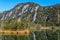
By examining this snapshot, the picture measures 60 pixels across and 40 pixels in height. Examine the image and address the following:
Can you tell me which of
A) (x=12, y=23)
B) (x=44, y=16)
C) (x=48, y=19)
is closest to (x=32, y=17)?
(x=44, y=16)

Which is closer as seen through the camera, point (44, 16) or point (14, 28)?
point (14, 28)

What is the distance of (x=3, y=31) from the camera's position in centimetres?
5062

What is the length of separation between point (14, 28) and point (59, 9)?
102378mm

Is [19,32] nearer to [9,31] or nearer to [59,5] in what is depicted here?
[9,31]

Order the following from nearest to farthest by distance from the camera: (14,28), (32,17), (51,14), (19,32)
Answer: (19,32) < (14,28) < (51,14) < (32,17)

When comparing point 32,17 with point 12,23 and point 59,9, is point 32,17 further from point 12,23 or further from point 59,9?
point 12,23

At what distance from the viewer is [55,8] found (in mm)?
156875

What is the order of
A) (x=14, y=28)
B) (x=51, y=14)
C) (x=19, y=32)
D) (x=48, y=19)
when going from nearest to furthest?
1. (x=19, y=32)
2. (x=14, y=28)
3. (x=48, y=19)
4. (x=51, y=14)

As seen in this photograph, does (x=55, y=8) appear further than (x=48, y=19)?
Yes

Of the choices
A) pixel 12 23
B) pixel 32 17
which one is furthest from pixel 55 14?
pixel 12 23

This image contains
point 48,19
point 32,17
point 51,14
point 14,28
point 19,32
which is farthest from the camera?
point 32,17

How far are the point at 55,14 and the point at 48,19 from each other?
867 cm

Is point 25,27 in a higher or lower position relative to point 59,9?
lower

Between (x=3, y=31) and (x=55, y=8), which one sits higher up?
(x=55, y=8)
